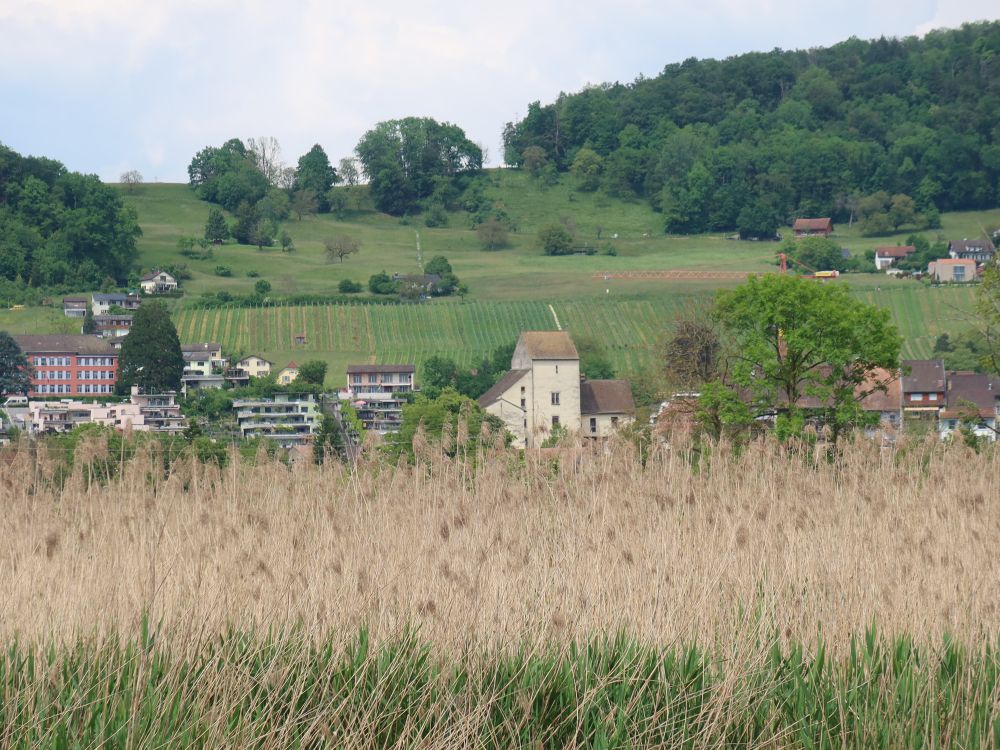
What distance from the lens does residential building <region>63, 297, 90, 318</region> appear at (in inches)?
4104

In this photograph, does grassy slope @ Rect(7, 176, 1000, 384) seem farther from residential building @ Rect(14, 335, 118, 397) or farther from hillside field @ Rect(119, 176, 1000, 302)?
residential building @ Rect(14, 335, 118, 397)

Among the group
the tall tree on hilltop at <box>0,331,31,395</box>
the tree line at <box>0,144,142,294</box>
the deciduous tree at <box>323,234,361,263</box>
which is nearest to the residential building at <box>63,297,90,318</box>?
the tree line at <box>0,144,142,294</box>

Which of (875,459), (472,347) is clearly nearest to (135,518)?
(875,459)

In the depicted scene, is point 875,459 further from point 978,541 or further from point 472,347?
point 472,347

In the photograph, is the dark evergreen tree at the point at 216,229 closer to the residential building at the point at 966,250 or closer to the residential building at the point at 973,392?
the residential building at the point at 966,250

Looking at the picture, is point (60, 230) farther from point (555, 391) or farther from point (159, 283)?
point (555, 391)

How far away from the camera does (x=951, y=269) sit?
106 meters

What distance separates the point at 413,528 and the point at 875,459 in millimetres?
5006

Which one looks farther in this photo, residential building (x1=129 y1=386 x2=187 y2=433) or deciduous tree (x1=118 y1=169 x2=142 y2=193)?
deciduous tree (x1=118 y1=169 x2=142 y2=193)

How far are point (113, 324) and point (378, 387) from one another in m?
35.3

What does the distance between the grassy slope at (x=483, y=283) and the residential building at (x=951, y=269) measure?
521 centimetres

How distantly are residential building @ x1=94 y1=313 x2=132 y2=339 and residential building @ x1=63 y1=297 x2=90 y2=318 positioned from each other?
1651mm

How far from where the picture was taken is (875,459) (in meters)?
11.7

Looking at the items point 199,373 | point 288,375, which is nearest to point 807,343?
point 288,375
